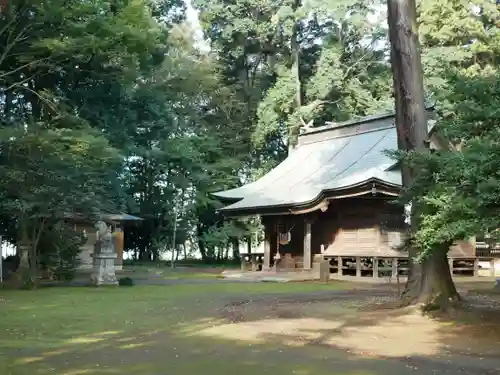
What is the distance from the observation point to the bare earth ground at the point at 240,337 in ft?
21.0

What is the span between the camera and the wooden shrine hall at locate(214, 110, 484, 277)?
2103cm

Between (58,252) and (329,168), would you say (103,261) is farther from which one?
(329,168)

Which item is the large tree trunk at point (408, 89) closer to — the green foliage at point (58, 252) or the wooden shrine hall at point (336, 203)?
the wooden shrine hall at point (336, 203)

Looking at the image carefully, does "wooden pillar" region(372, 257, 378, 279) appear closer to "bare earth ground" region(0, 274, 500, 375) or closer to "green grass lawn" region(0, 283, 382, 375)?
"bare earth ground" region(0, 274, 500, 375)

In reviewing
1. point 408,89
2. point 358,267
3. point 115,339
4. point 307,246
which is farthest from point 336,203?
point 115,339

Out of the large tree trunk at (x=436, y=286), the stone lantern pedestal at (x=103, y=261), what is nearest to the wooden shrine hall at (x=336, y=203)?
the large tree trunk at (x=436, y=286)

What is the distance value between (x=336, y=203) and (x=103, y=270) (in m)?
9.40

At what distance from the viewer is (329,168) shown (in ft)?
82.7

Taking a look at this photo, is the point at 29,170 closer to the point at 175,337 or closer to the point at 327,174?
the point at 175,337

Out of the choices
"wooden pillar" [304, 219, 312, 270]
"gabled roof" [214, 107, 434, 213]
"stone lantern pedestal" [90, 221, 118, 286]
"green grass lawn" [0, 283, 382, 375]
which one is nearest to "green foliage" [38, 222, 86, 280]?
"stone lantern pedestal" [90, 221, 118, 286]

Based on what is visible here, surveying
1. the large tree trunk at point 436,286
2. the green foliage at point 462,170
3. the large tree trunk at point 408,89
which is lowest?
the large tree trunk at point 436,286

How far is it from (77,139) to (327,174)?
36.3 feet

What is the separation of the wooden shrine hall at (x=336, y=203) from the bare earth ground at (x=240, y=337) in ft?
24.0

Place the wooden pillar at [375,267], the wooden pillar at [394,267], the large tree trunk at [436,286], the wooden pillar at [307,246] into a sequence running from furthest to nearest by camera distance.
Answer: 1. the wooden pillar at [307,246]
2. the wooden pillar at [375,267]
3. the wooden pillar at [394,267]
4. the large tree trunk at [436,286]
